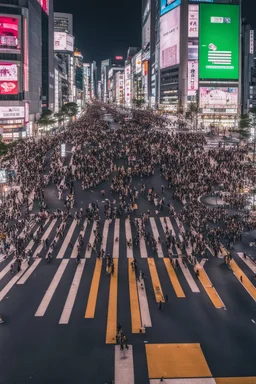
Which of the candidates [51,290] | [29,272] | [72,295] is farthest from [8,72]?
[72,295]

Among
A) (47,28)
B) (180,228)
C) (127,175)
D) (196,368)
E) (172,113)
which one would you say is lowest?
(196,368)

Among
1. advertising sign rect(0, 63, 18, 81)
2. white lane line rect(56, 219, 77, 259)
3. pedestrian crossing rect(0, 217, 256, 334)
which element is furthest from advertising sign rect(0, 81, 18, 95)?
pedestrian crossing rect(0, 217, 256, 334)

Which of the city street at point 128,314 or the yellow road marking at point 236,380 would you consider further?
the city street at point 128,314

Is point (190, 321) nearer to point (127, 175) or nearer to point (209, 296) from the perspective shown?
point (209, 296)

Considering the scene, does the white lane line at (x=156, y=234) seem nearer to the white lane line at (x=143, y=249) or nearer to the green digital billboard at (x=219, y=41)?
the white lane line at (x=143, y=249)

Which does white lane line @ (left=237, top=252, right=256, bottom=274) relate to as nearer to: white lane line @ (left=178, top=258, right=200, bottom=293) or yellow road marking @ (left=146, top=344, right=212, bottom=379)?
white lane line @ (left=178, top=258, right=200, bottom=293)

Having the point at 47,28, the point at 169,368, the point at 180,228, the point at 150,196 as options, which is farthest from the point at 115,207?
the point at 47,28

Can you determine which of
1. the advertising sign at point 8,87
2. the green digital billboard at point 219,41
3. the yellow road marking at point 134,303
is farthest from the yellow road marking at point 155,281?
the green digital billboard at point 219,41
